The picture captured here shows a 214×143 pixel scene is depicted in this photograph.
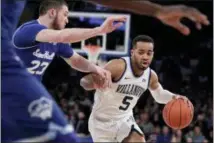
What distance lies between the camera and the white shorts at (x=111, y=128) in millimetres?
4672

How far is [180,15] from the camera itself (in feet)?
8.99

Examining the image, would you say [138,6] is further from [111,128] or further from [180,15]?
[111,128]

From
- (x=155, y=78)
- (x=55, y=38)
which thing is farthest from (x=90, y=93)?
(x=55, y=38)

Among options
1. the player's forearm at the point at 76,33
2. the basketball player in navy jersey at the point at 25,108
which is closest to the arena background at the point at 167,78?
the player's forearm at the point at 76,33

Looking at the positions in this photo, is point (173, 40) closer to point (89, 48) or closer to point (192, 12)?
point (89, 48)

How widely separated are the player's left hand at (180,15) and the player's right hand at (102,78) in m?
1.03

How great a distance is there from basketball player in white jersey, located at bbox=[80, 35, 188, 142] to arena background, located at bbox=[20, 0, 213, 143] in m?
4.85

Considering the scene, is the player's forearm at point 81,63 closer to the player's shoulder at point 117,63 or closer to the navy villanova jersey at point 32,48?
the navy villanova jersey at point 32,48

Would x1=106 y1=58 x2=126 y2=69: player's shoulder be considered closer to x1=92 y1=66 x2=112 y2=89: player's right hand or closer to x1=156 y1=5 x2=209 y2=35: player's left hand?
x1=92 y1=66 x2=112 y2=89: player's right hand

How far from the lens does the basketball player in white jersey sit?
4.69m

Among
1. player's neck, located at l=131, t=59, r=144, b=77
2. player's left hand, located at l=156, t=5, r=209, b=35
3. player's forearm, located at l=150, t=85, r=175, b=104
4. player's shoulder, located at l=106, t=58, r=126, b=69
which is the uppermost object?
player's left hand, located at l=156, t=5, r=209, b=35

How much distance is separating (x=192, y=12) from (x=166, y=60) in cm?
957

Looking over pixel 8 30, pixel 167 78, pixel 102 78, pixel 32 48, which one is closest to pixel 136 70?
pixel 102 78

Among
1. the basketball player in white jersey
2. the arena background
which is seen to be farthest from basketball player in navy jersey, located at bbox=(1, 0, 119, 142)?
the arena background
